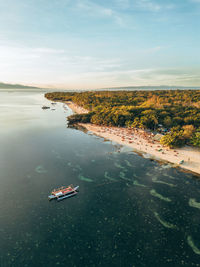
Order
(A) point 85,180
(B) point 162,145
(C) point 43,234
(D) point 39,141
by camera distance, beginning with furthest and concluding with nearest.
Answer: (D) point 39,141
(B) point 162,145
(A) point 85,180
(C) point 43,234

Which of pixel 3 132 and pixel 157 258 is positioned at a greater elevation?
pixel 3 132

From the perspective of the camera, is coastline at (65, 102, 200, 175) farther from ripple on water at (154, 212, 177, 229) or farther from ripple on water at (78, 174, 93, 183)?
ripple on water at (78, 174, 93, 183)

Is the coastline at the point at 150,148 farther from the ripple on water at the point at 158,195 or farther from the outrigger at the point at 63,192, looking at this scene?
the outrigger at the point at 63,192

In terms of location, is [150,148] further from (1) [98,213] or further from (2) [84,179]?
(1) [98,213]

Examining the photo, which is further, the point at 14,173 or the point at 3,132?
the point at 3,132

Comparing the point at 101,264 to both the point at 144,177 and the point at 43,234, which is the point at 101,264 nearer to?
the point at 43,234

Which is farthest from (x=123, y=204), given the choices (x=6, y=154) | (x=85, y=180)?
(x=6, y=154)

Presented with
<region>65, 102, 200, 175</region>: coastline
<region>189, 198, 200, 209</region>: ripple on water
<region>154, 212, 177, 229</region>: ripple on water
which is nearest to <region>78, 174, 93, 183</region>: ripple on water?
<region>154, 212, 177, 229</region>: ripple on water
